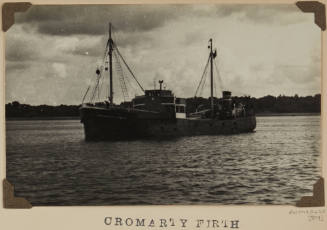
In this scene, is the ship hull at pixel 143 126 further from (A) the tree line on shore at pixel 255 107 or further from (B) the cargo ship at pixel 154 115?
(A) the tree line on shore at pixel 255 107

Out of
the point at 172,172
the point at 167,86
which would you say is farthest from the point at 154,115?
the point at 172,172

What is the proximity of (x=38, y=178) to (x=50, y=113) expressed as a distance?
0.97 m

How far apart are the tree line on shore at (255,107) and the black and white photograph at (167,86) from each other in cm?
2

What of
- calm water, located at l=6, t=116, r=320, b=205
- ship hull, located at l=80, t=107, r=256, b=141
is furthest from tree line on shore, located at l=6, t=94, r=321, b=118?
ship hull, located at l=80, t=107, r=256, b=141

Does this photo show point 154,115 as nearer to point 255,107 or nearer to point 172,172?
point 255,107

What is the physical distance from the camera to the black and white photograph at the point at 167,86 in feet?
17.2

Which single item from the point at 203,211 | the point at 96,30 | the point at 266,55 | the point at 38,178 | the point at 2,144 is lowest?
the point at 203,211

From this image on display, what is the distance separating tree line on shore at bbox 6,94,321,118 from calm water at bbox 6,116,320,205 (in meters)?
0.13

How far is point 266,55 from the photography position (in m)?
5.51

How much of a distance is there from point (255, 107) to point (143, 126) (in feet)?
8.25

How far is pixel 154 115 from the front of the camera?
26.7 feet

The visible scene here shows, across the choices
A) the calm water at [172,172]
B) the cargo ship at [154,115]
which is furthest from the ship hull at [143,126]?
the calm water at [172,172]

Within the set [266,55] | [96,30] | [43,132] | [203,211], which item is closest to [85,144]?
[43,132]

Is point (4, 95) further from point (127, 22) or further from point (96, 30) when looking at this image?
point (127, 22)
